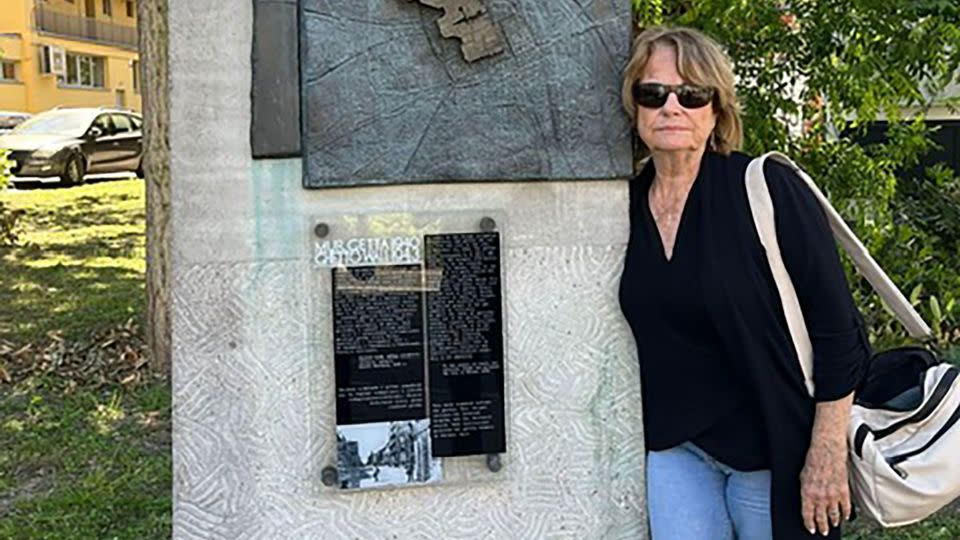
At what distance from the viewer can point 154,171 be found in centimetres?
672

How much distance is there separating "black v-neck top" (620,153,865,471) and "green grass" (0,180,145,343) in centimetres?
578

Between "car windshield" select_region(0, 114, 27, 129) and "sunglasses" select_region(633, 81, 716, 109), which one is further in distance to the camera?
"car windshield" select_region(0, 114, 27, 129)

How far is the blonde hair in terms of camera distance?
2666mm

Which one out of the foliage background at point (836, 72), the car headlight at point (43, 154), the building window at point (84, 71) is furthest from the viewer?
the building window at point (84, 71)

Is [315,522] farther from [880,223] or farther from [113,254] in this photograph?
[113,254]

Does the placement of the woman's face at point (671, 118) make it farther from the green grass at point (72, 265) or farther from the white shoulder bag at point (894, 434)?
the green grass at point (72, 265)

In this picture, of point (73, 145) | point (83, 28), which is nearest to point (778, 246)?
point (73, 145)

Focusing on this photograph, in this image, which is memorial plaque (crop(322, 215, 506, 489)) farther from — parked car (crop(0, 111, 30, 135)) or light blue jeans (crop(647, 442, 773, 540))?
parked car (crop(0, 111, 30, 135))

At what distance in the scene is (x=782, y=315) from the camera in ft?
8.47

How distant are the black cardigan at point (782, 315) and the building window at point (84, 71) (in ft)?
124

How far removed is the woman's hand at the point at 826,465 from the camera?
8.48ft

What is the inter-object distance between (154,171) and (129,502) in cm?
254

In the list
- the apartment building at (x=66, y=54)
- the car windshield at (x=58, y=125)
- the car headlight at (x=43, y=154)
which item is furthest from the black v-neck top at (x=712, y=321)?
the apartment building at (x=66, y=54)

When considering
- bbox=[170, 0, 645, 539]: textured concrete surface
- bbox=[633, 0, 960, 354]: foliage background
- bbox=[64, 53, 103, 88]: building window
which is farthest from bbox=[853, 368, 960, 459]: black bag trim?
bbox=[64, 53, 103, 88]: building window
